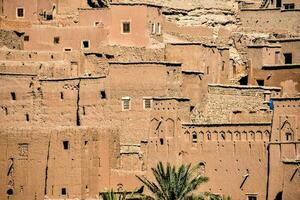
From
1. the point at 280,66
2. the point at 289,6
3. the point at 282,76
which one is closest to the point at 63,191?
the point at 282,76

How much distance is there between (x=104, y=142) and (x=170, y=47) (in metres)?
6.10

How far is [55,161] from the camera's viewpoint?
59.8m

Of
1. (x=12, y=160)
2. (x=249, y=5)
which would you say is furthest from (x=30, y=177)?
(x=249, y=5)

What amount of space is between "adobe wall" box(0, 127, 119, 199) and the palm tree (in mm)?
2657

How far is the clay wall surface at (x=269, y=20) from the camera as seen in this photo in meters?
67.7

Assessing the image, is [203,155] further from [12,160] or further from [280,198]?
[12,160]

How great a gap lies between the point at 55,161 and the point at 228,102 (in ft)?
24.3

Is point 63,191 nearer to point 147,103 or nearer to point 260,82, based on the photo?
point 147,103

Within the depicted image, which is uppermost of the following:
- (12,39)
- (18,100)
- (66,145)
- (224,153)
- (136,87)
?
(12,39)

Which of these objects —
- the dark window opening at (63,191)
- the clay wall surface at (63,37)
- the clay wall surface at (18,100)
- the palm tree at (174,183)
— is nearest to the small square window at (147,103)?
the palm tree at (174,183)

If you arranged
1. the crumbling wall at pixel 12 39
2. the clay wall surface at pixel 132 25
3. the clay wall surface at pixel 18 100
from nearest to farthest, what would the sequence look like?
the clay wall surface at pixel 18 100
the clay wall surface at pixel 132 25
the crumbling wall at pixel 12 39

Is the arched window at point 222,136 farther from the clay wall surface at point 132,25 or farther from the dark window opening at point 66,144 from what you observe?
the clay wall surface at point 132,25

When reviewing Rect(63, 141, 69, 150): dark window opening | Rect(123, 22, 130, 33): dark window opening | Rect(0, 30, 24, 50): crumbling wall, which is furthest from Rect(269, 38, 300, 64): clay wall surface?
Rect(63, 141, 69, 150): dark window opening

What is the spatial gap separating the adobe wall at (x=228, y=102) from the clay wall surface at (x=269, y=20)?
231 inches
